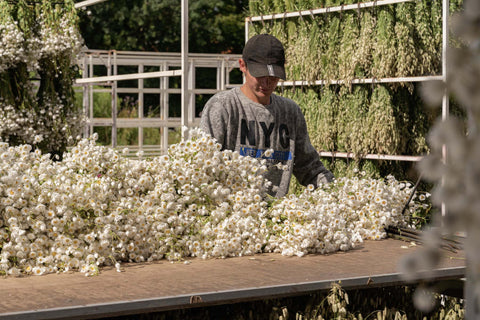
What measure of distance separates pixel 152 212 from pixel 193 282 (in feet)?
1.97

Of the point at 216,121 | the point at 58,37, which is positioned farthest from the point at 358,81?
the point at 58,37

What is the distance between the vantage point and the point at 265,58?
12.3ft

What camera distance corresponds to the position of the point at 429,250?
0.32 metres

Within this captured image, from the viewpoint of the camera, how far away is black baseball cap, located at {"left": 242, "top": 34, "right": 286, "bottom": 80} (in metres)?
3.70

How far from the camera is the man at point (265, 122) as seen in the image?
3645 millimetres

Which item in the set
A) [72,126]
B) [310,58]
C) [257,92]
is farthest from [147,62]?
[257,92]

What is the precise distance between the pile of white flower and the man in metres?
0.58

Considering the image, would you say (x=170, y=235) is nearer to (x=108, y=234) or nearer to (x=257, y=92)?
(x=108, y=234)

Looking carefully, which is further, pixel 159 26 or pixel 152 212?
pixel 159 26

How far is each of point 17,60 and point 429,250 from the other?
9.40 metres

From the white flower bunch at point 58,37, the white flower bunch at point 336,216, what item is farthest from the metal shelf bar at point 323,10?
the white flower bunch at point 336,216

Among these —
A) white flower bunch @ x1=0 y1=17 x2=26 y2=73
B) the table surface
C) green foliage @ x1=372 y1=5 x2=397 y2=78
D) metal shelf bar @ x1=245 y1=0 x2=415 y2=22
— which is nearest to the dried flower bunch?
white flower bunch @ x1=0 y1=17 x2=26 y2=73

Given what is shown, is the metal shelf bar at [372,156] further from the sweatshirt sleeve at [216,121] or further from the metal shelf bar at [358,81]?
the sweatshirt sleeve at [216,121]

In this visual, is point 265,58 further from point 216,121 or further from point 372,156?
point 372,156
